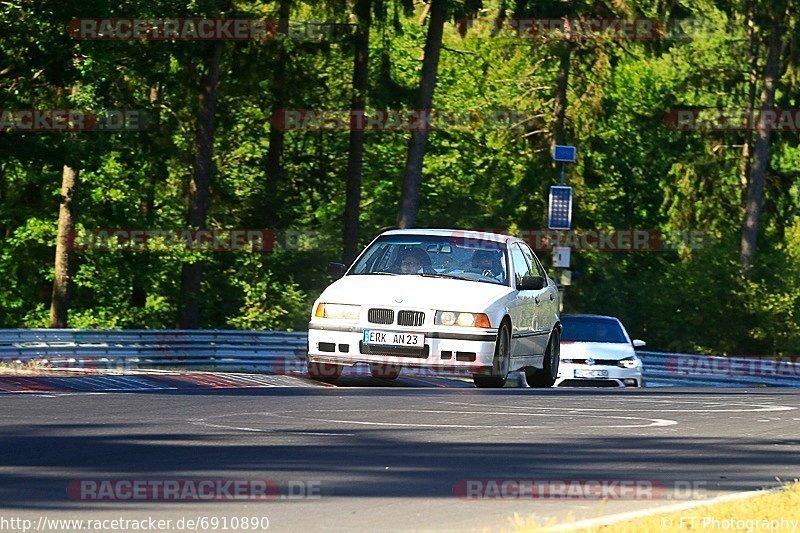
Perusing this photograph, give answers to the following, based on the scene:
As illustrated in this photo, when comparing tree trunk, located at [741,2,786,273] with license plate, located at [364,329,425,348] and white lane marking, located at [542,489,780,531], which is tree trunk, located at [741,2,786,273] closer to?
license plate, located at [364,329,425,348]

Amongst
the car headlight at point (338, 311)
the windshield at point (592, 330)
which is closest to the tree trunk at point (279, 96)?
the windshield at point (592, 330)

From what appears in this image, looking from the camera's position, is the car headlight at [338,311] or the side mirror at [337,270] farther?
the side mirror at [337,270]

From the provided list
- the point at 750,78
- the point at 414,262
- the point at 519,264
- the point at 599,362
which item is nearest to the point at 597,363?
the point at 599,362

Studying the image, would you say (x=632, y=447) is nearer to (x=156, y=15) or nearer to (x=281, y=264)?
(x=156, y=15)

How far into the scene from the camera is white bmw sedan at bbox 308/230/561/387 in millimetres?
17188

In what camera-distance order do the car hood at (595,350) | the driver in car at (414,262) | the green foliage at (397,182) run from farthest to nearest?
1. the green foliage at (397,182)
2. the car hood at (595,350)
3. the driver in car at (414,262)

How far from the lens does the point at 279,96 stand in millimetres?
46469

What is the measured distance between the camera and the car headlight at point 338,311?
17.4m

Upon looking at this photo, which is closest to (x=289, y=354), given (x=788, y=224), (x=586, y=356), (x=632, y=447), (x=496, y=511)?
(x=586, y=356)

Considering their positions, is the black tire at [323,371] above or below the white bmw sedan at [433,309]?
below

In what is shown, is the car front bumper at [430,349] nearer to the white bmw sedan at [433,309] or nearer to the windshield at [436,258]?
the white bmw sedan at [433,309]

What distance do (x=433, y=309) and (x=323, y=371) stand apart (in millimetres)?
1925

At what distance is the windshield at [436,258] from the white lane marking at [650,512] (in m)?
8.92

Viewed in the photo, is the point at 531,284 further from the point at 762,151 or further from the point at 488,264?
the point at 762,151
